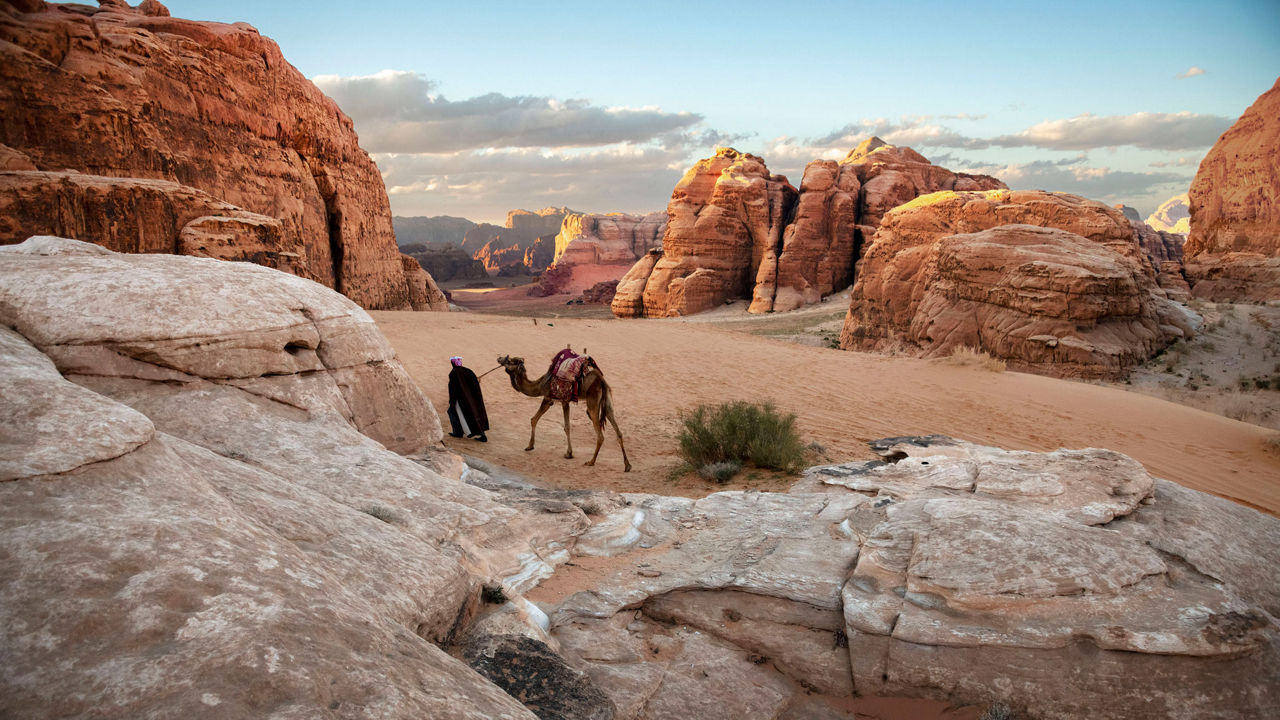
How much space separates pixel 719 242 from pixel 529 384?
31.7 metres

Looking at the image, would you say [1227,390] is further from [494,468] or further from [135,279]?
[135,279]

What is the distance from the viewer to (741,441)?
806 cm

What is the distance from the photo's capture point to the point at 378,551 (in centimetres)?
293

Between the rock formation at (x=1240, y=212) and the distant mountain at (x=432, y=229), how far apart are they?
5708 inches

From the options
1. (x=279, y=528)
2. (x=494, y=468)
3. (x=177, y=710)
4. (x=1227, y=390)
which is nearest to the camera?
(x=177, y=710)

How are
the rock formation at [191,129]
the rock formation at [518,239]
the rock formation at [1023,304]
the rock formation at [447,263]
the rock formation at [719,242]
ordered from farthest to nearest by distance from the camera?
the rock formation at [518,239], the rock formation at [447,263], the rock formation at [719,242], the rock formation at [1023,304], the rock formation at [191,129]

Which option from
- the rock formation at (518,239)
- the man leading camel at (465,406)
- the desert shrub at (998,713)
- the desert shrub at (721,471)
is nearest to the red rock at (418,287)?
the man leading camel at (465,406)

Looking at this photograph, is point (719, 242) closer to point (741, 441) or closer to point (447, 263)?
point (741, 441)

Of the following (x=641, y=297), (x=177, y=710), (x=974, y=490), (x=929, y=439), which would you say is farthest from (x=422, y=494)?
(x=641, y=297)

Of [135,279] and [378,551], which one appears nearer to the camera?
[378,551]

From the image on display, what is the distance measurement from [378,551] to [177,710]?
1.41 metres

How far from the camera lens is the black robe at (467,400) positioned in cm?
943

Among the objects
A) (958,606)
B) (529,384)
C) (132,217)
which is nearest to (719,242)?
(132,217)

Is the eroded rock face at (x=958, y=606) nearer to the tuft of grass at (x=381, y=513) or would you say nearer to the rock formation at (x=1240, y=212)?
the tuft of grass at (x=381, y=513)
